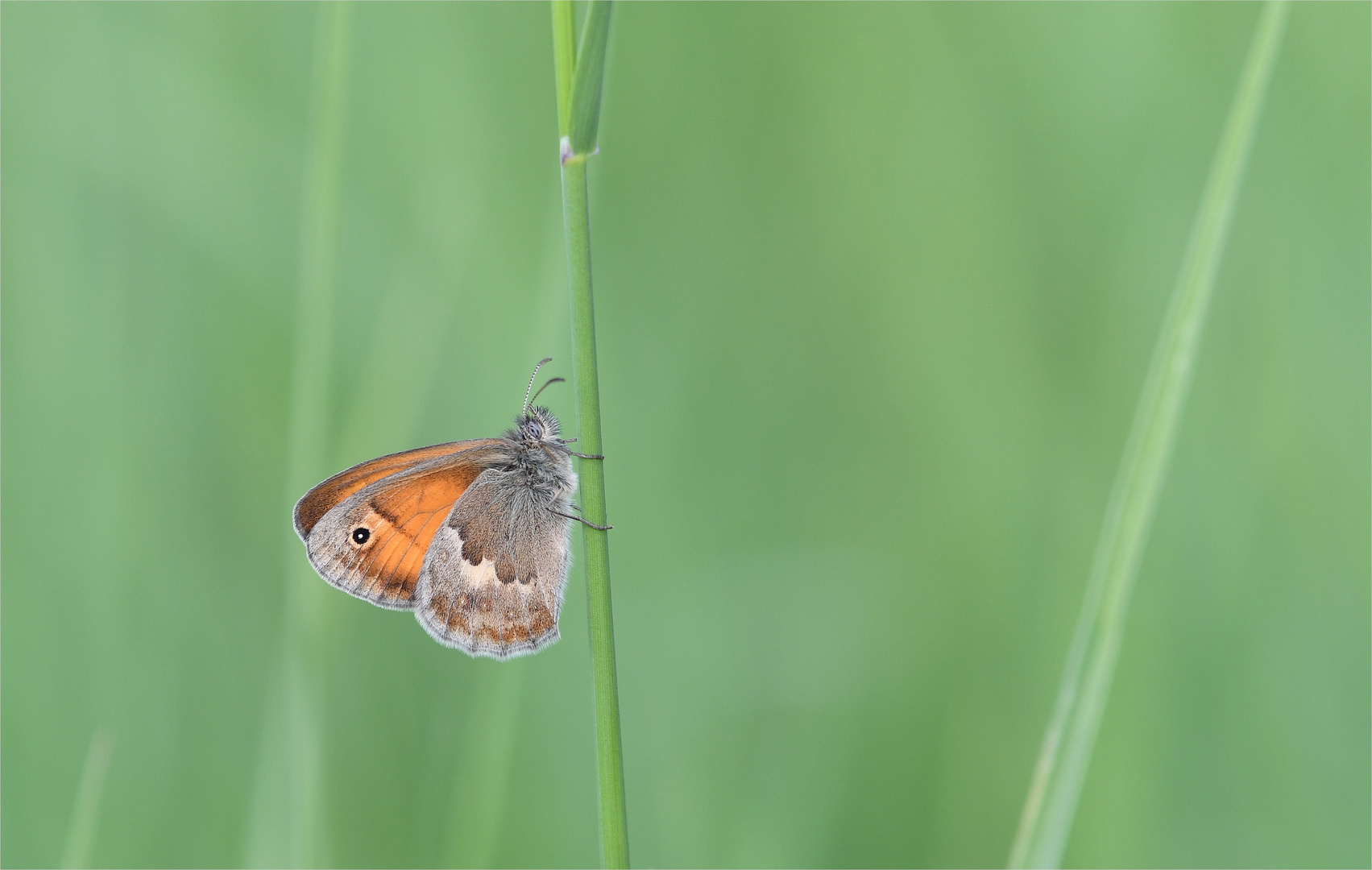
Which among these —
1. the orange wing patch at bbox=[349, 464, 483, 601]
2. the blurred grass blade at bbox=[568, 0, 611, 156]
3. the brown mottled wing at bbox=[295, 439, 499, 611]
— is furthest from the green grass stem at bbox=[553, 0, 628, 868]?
the orange wing patch at bbox=[349, 464, 483, 601]

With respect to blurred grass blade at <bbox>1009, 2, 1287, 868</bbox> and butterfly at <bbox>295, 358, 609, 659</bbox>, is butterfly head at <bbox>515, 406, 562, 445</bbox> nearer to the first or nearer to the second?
butterfly at <bbox>295, 358, 609, 659</bbox>

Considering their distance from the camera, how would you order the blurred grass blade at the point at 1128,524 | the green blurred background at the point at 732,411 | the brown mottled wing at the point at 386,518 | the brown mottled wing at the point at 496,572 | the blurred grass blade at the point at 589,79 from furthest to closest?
1. the green blurred background at the point at 732,411
2. the brown mottled wing at the point at 386,518
3. the brown mottled wing at the point at 496,572
4. the blurred grass blade at the point at 1128,524
5. the blurred grass blade at the point at 589,79

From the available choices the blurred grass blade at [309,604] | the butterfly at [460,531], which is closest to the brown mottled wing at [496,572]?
the butterfly at [460,531]

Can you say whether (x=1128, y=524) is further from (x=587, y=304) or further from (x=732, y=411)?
(x=732, y=411)

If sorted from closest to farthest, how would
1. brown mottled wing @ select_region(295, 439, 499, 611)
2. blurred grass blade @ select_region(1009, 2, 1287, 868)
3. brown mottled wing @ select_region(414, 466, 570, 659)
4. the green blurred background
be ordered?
1. blurred grass blade @ select_region(1009, 2, 1287, 868)
2. brown mottled wing @ select_region(414, 466, 570, 659)
3. brown mottled wing @ select_region(295, 439, 499, 611)
4. the green blurred background

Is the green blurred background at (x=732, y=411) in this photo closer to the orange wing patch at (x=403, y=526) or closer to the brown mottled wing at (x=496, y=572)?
the orange wing patch at (x=403, y=526)

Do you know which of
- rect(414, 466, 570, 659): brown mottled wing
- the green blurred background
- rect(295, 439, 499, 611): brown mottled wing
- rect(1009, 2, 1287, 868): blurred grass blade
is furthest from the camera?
the green blurred background

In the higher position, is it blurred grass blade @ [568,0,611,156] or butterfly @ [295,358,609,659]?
blurred grass blade @ [568,0,611,156]
